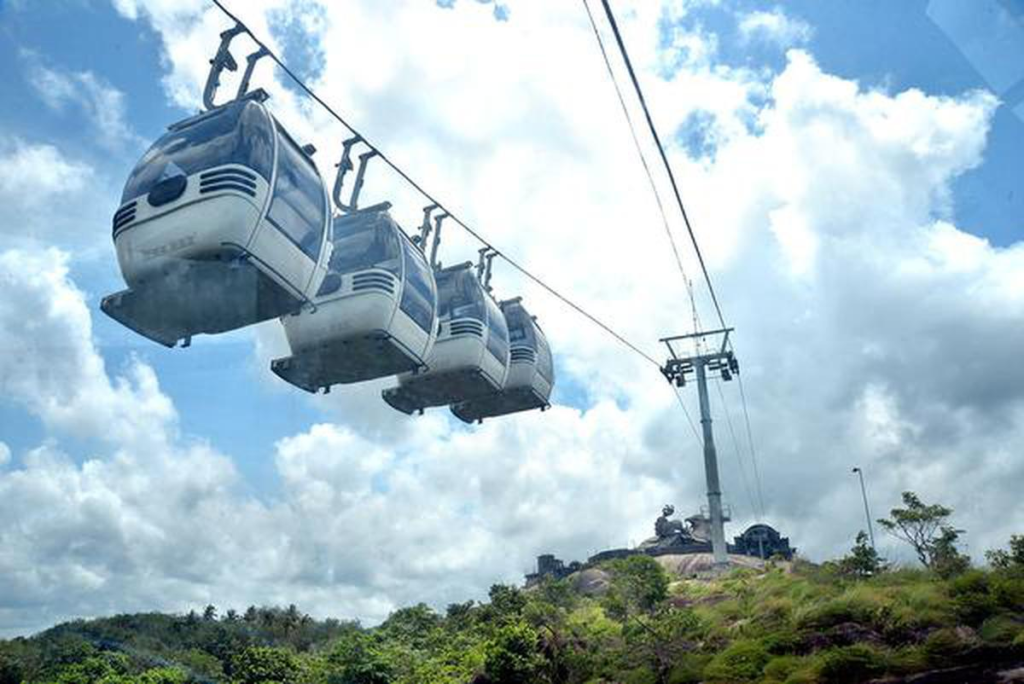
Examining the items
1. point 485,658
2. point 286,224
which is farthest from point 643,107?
point 485,658

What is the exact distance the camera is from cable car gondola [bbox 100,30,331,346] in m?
13.0

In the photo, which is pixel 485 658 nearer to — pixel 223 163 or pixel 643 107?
pixel 223 163

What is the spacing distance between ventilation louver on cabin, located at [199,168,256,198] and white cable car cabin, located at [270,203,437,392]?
3.32 metres

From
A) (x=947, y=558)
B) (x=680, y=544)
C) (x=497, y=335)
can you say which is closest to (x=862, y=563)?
(x=947, y=558)

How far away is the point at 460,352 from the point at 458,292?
1.68 metres

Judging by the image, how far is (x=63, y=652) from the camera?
31156 mm

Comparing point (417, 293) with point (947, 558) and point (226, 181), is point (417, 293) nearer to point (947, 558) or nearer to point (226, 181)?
point (226, 181)

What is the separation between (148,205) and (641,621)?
53.5 feet

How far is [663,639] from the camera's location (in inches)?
794

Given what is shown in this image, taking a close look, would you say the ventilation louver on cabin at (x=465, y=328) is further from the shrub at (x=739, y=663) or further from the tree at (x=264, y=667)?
the tree at (x=264, y=667)

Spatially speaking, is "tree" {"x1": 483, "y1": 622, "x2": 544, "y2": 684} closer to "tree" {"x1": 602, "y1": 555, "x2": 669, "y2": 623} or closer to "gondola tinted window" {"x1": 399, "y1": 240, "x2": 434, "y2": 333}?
"tree" {"x1": 602, "y1": 555, "x2": 669, "y2": 623}

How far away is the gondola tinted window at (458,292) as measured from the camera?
2005 cm

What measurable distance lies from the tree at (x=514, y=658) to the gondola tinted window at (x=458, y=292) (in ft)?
26.7

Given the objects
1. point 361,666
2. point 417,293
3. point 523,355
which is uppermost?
point 523,355
